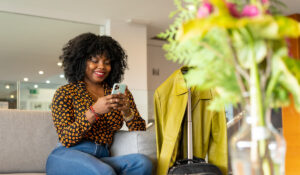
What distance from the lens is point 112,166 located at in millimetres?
1964

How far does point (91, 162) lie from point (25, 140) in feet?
2.05

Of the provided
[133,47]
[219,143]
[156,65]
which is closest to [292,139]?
[133,47]

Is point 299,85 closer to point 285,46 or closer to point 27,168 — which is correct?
point 285,46

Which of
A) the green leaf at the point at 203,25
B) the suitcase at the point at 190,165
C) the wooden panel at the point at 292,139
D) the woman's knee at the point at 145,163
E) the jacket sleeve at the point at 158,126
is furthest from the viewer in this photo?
the wooden panel at the point at 292,139

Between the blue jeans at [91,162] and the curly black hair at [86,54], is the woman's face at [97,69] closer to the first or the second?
the curly black hair at [86,54]

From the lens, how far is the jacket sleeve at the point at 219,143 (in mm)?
2008

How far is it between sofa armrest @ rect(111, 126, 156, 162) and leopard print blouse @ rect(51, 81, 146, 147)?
7cm

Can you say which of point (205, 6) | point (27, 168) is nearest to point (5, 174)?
point (27, 168)

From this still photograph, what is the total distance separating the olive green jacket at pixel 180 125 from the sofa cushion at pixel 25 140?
71cm

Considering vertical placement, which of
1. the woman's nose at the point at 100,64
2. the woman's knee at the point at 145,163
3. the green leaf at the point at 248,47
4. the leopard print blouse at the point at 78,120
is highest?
the woman's nose at the point at 100,64

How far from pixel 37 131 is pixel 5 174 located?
30cm

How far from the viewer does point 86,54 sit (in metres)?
2.40

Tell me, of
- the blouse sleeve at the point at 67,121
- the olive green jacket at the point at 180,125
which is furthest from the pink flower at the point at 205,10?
the blouse sleeve at the point at 67,121

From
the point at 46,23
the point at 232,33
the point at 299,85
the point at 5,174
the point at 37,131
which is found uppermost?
the point at 46,23
